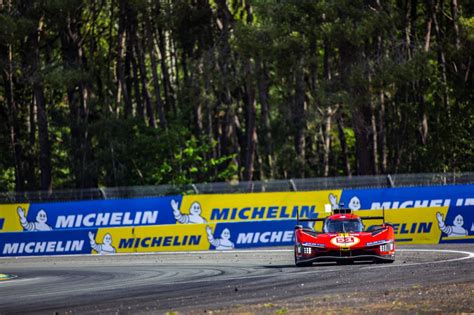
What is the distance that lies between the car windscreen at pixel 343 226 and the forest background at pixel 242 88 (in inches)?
703

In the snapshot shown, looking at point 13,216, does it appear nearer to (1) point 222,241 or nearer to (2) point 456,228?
(1) point 222,241

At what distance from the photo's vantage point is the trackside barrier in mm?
32625

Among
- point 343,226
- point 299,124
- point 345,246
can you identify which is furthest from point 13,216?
point 299,124

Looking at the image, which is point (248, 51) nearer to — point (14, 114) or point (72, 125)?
point (72, 125)

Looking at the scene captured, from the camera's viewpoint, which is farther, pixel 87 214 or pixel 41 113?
pixel 41 113

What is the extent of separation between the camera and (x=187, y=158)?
49438mm

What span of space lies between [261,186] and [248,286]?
16958mm

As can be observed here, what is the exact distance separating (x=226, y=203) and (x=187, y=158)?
52.0 ft

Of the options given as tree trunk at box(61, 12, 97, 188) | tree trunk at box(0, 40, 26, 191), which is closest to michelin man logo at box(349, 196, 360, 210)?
tree trunk at box(61, 12, 97, 188)

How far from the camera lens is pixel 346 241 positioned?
885 inches

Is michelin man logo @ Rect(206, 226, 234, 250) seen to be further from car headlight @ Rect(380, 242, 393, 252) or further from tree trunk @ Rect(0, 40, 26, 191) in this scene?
tree trunk @ Rect(0, 40, 26, 191)

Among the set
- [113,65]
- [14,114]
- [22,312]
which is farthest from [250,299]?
[113,65]

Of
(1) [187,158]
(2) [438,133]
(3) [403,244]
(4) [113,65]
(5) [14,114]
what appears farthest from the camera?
(4) [113,65]

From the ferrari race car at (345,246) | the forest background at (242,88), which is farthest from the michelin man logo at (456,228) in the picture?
the forest background at (242,88)
